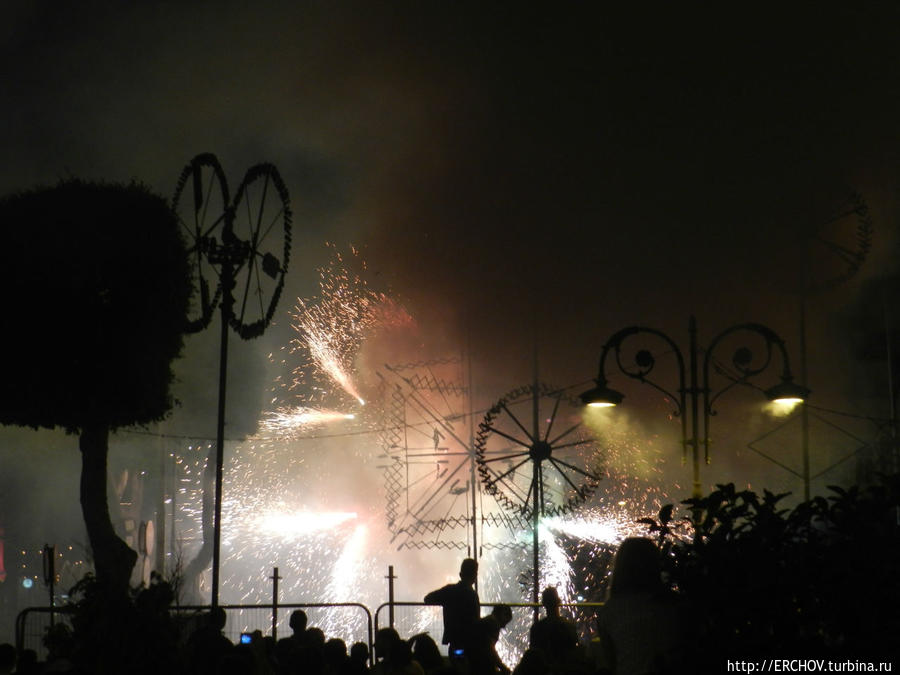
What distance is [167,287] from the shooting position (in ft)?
48.9

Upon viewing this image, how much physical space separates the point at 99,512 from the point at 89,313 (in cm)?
284

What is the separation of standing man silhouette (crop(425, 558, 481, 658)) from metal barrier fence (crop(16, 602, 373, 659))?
1594 mm

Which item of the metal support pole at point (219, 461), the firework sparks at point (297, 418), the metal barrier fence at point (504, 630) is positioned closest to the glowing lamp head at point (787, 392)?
the metal support pole at point (219, 461)

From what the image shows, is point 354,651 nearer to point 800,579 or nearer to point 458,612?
point 458,612

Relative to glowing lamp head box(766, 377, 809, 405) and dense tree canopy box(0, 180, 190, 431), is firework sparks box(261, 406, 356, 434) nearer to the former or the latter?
dense tree canopy box(0, 180, 190, 431)

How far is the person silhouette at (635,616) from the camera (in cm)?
511

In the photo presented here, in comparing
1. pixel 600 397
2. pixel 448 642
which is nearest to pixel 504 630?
pixel 600 397

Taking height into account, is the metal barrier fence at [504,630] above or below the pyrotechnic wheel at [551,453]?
below

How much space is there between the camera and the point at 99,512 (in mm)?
14523

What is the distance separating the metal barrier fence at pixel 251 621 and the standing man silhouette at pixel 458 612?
5.23ft

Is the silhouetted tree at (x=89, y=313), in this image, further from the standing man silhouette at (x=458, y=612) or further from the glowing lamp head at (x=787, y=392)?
the glowing lamp head at (x=787, y=392)

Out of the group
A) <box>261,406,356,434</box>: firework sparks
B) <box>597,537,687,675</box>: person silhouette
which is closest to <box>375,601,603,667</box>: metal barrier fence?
<box>597,537,687,675</box>: person silhouette

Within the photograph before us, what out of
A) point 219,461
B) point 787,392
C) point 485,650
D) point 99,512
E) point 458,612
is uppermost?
point 787,392

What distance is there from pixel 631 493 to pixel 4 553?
106ft
